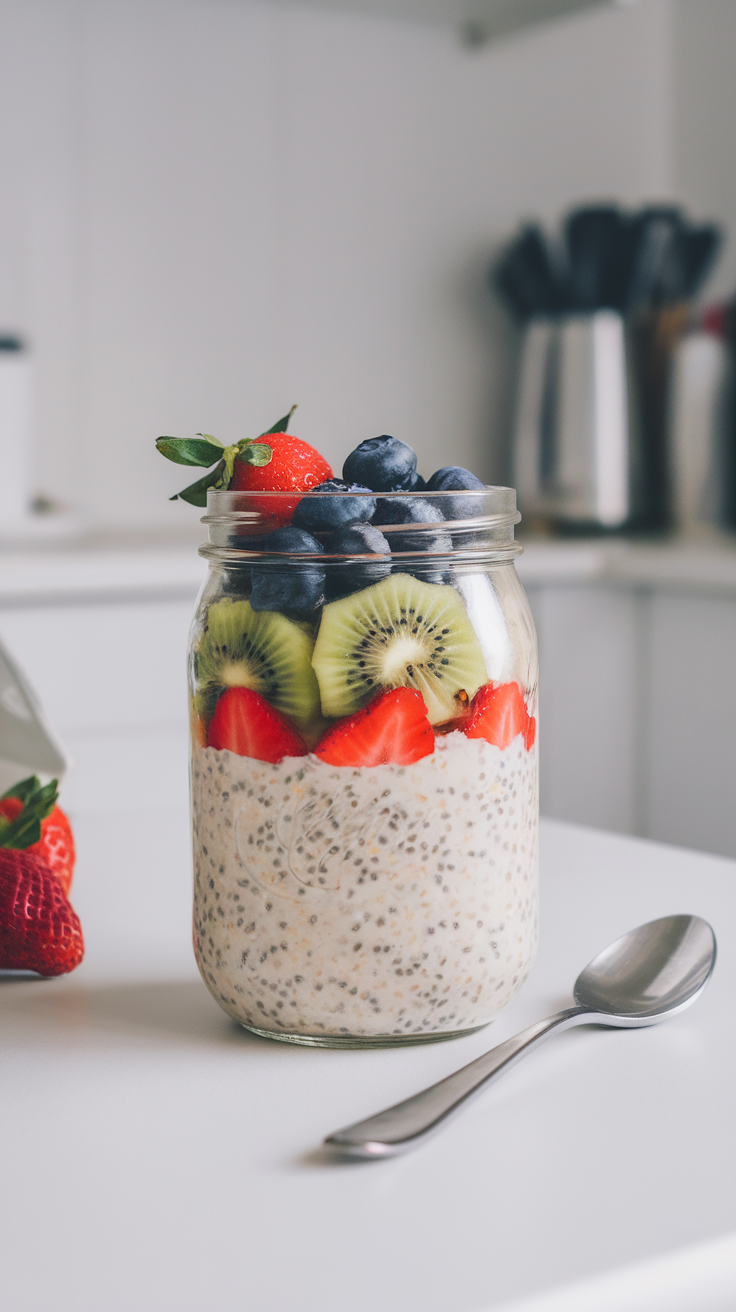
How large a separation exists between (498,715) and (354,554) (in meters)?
0.09

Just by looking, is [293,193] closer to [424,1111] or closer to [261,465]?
[261,465]

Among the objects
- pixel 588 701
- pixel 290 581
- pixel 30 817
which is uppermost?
pixel 290 581

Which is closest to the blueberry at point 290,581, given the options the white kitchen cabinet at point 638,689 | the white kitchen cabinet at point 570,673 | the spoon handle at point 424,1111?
the spoon handle at point 424,1111

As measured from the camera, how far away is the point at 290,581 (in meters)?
0.49

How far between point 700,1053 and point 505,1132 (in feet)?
0.36

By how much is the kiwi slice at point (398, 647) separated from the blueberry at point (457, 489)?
0.03 meters

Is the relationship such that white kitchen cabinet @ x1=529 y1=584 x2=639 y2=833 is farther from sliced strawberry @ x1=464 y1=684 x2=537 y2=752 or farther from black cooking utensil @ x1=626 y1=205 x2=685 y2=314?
sliced strawberry @ x1=464 y1=684 x2=537 y2=752

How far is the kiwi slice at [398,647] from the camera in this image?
48 centimetres

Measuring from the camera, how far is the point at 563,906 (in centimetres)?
71

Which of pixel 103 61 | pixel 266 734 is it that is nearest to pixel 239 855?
pixel 266 734

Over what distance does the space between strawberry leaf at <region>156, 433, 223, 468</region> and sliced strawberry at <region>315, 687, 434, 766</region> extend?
0.43 ft

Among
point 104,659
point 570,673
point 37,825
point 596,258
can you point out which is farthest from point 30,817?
point 596,258

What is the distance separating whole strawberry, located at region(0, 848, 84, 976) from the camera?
58 cm

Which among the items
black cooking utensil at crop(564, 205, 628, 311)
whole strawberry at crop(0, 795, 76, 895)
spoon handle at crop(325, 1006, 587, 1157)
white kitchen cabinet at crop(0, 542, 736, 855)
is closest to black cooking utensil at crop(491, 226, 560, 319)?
black cooking utensil at crop(564, 205, 628, 311)
